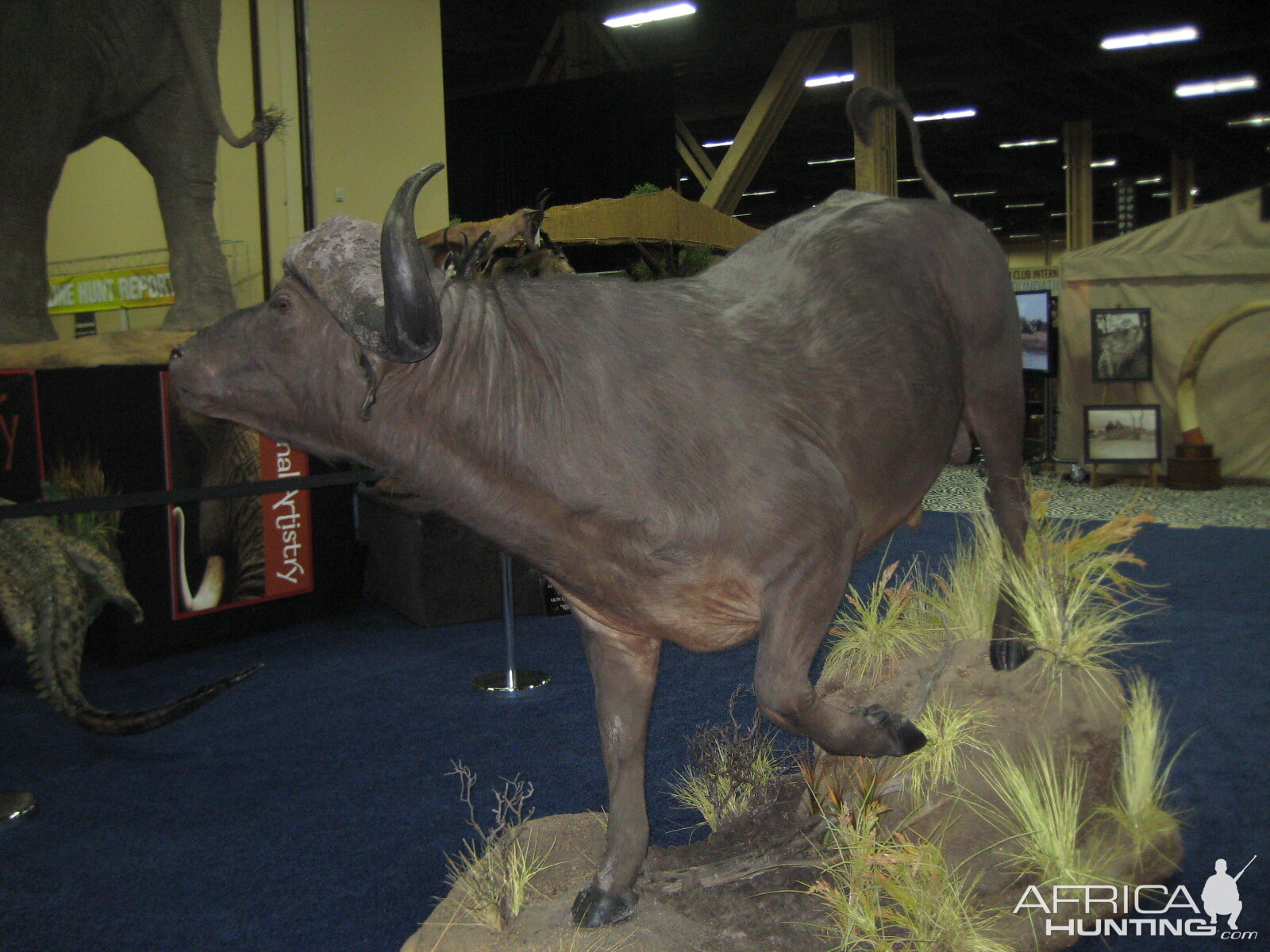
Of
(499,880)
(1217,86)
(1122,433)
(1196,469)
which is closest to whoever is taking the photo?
(499,880)

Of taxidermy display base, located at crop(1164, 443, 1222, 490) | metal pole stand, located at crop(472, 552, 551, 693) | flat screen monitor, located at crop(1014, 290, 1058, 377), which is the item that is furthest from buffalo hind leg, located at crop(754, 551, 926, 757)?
flat screen monitor, located at crop(1014, 290, 1058, 377)

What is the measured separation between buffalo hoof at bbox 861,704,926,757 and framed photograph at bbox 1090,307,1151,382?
942 centimetres

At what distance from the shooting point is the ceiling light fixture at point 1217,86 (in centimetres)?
1498

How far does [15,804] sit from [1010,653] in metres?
3.08

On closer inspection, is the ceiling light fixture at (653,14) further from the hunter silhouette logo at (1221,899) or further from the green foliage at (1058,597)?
the hunter silhouette logo at (1221,899)

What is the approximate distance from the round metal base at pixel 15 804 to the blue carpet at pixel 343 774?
43 mm

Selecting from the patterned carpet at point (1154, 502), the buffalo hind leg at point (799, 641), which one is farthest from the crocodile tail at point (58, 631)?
the patterned carpet at point (1154, 502)

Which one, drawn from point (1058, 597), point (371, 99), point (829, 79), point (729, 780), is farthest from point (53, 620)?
point (829, 79)

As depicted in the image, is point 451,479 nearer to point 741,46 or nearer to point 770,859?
point 770,859

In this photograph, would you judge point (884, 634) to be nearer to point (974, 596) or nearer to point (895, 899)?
point (974, 596)

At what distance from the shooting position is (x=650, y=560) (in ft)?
5.01

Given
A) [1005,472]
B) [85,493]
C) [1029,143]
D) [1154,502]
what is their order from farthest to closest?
[1029,143], [1154,502], [85,493], [1005,472]

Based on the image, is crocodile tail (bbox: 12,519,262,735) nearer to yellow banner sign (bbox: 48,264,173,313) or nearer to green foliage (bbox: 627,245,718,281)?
Result: yellow banner sign (bbox: 48,264,173,313)

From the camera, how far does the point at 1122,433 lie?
9805 mm
